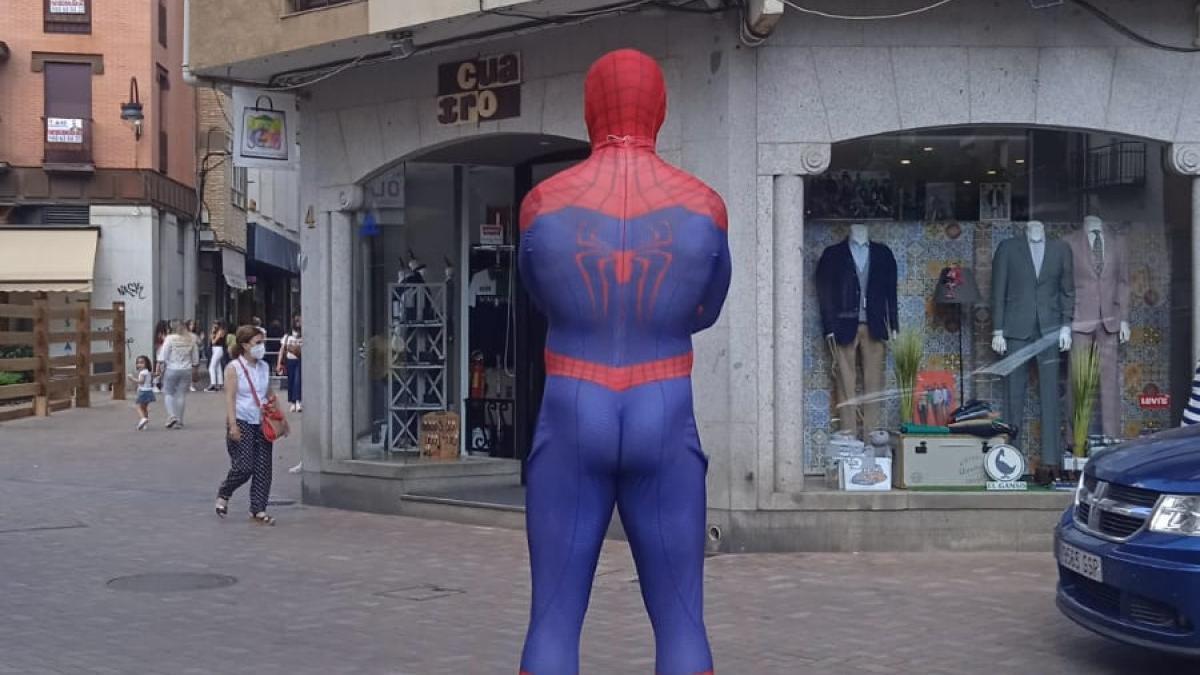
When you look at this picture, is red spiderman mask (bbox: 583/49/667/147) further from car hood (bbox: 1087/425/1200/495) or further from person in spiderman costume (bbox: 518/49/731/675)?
car hood (bbox: 1087/425/1200/495)

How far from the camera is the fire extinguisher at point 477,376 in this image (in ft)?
47.1

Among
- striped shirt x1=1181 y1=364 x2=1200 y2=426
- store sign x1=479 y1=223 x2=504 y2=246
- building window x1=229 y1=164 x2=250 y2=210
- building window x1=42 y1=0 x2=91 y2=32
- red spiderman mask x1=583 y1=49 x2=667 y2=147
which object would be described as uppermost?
building window x1=42 y1=0 x2=91 y2=32

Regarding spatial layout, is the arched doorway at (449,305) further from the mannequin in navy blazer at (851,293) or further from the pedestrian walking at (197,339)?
the pedestrian walking at (197,339)

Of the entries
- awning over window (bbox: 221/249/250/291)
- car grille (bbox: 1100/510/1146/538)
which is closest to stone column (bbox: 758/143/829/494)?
car grille (bbox: 1100/510/1146/538)

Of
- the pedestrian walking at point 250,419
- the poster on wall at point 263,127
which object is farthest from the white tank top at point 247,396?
the poster on wall at point 263,127

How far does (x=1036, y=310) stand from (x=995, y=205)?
2.78 ft

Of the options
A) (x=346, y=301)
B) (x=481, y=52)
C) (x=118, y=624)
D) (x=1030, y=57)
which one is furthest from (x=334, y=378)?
(x=1030, y=57)

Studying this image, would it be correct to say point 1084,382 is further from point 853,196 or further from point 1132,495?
point 1132,495

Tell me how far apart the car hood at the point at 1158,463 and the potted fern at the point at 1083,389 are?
145 inches

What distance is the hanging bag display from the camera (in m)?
13.4

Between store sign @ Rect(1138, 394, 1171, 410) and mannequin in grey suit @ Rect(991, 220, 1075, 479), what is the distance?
626 millimetres

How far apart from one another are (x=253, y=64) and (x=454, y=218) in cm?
256

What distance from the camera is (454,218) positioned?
14406 mm

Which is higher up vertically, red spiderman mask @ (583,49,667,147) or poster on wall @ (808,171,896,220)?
poster on wall @ (808,171,896,220)
